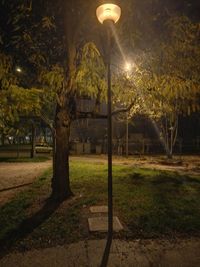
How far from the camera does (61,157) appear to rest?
25.4 feet

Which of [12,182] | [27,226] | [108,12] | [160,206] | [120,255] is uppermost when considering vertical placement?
[108,12]

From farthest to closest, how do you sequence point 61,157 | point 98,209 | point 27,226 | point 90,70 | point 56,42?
point 56,42 → point 61,157 → point 98,209 → point 90,70 → point 27,226

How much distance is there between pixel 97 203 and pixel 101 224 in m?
1.64

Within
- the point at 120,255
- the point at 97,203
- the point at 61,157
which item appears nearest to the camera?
the point at 120,255

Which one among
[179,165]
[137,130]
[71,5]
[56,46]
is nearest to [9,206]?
[56,46]

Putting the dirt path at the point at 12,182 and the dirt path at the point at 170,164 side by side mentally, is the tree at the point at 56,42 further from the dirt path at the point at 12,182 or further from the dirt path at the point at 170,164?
the dirt path at the point at 170,164

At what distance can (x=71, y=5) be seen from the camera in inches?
290

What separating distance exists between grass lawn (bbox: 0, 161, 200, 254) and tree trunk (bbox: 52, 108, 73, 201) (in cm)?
42

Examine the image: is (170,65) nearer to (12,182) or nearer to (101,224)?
(101,224)

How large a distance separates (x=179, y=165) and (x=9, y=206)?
12415 mm

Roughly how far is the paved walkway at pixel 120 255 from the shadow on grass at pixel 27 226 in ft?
1.44

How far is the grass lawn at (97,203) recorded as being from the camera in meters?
5.22

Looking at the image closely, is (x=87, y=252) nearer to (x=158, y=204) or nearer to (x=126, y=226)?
(x=126, y=226)

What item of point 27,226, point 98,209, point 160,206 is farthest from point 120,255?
point 160,206
